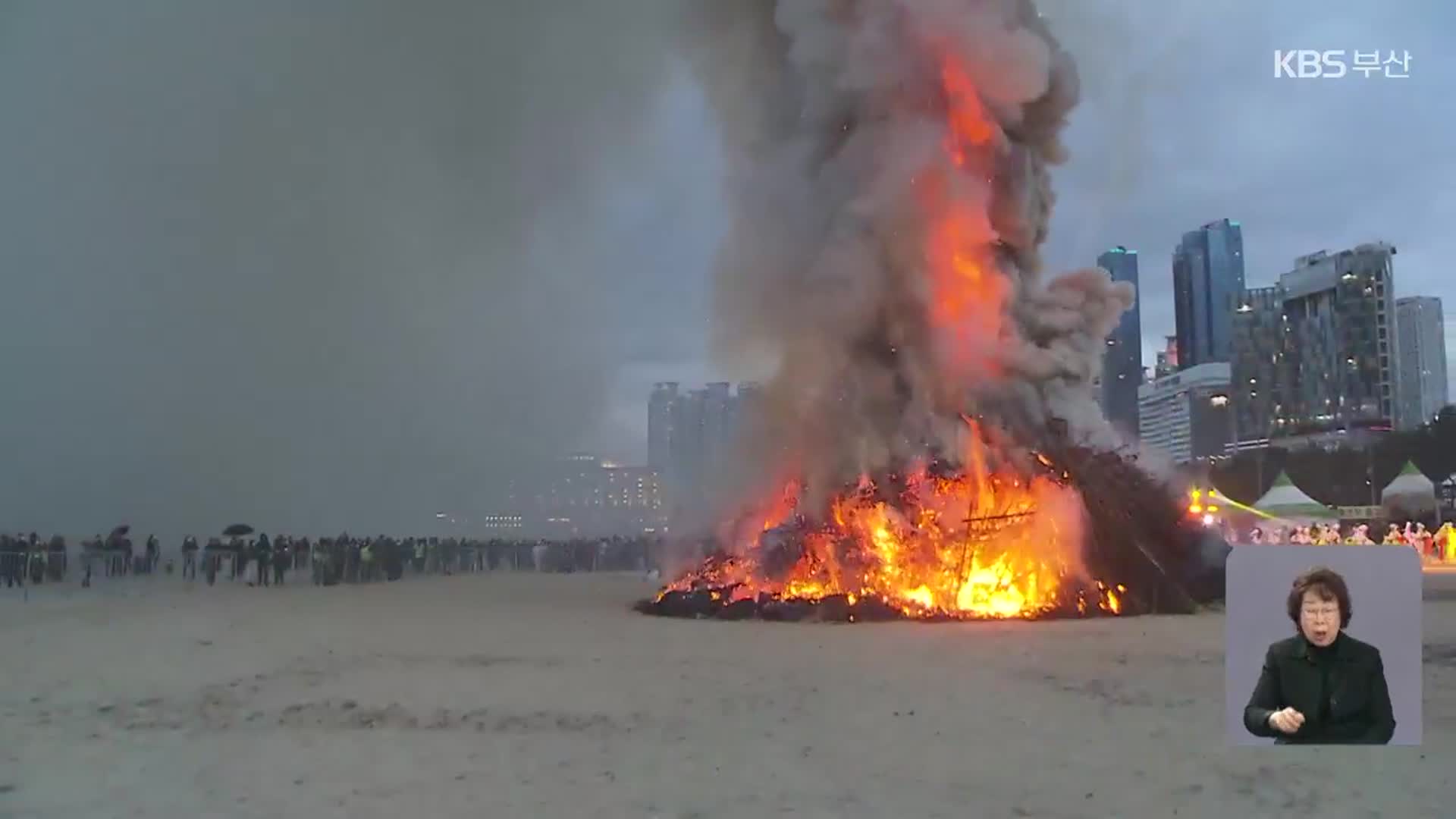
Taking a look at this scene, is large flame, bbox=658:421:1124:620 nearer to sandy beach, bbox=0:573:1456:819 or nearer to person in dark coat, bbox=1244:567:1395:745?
sandy beach, bbox=0:573:1456:819

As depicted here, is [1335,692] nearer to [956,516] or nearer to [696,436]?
[956,516]

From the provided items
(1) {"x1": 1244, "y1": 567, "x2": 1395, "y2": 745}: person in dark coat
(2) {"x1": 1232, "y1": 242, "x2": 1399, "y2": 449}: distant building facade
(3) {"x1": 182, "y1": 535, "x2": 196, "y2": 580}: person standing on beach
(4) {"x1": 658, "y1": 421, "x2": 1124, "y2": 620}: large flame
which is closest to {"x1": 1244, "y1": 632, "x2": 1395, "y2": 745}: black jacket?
(1) {"x1": 1244, "y1": 567, "x2": 1395, "y2": 745}: person in dark coat

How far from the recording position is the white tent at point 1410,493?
49.7ft

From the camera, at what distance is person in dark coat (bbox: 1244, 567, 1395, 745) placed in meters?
5.75

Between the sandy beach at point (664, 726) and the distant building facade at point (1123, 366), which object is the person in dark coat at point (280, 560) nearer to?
the sandy beach at point (664, 726)

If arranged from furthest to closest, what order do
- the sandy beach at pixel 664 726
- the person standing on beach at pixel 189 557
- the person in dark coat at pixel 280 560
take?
the person standing on beach at pixel 189 557 → the person in dark coat at pixel 280 560 → the sandy beach at pixel 664 726

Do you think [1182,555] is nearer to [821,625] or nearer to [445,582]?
[821,625]

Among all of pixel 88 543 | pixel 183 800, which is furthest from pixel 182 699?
pixel 88 543

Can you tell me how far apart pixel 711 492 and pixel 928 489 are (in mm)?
7502

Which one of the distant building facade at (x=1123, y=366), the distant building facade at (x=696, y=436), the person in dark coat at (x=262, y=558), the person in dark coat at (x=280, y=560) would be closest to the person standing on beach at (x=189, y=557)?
the person in dark coat at (x=262, y=558)

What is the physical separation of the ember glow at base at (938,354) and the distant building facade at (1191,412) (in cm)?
245

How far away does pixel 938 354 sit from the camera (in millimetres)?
18906

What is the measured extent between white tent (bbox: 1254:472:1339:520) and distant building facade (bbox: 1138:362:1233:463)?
1183mm

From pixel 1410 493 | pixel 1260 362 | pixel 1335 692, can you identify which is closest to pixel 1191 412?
pixel 1260 362
